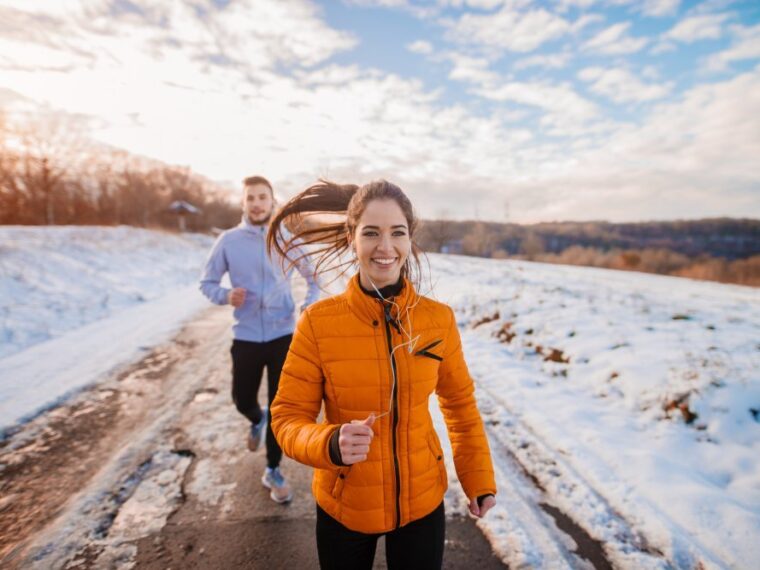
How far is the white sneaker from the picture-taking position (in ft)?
9.45

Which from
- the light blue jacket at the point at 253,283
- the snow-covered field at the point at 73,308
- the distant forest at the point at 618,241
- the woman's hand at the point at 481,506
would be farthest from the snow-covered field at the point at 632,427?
the distant forest at the point at 618,241

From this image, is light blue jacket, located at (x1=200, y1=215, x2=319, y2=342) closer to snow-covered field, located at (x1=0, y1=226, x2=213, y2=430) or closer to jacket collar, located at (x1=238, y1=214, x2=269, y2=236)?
jacket collar, located at (x1=238, y1=214, x2=269, y2=236)

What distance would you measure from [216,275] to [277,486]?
179cm

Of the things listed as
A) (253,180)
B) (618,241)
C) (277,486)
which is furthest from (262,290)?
(618,241)

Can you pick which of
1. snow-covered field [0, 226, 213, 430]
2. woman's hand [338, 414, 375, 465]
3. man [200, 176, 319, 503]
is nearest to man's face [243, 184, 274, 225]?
man [200, 176, 319, 503]

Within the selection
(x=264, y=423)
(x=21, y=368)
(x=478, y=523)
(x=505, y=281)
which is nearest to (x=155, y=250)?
(x=21, y=368)

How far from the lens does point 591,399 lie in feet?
15.4

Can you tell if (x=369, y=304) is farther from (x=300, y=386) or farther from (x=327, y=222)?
(x=327, y=222)

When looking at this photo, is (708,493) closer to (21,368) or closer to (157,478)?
(157,478)

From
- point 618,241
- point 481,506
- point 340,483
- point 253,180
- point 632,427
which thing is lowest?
point 632,427

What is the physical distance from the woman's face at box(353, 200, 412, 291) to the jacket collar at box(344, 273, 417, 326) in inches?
2.1

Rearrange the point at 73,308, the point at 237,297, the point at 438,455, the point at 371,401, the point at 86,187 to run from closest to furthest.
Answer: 1. the point at 371,401
2. the point at 438,455
3. the point at 237,297
4. the point at 73,308
5. the point at 86,187

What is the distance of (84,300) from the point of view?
10047mm

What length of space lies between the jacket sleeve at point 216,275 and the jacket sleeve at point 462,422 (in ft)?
6.98
